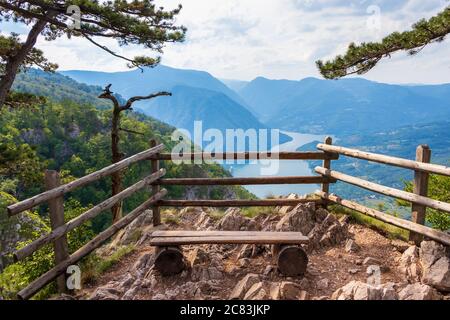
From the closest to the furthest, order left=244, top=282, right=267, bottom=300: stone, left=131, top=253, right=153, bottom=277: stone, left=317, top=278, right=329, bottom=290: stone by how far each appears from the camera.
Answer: left=244, top=282, right=267, bottom=300: stone, left=317, top=278, right=329, bottom=290: stone, left=131, top=253, right=153, bottom=277: stone

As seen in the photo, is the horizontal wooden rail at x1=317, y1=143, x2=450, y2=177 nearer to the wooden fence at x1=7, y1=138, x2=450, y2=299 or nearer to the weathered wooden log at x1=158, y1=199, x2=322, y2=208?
the wooden fence at x1=7, y1=138, x2=450, y2=299

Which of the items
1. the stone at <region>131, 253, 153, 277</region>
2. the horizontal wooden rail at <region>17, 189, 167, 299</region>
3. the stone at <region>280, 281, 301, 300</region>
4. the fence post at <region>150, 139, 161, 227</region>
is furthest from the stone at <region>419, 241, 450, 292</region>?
the fence post at <region>150, 139, 161, 227</region>

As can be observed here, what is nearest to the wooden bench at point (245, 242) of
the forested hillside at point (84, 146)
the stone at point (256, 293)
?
the stone at point (256, 293)

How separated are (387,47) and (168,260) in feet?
23.0

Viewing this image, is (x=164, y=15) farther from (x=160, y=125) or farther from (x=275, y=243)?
(x=160, y=125)

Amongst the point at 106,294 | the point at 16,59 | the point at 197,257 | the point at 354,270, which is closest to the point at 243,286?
the point at 197,257

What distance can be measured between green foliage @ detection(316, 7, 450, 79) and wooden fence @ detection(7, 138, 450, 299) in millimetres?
2807

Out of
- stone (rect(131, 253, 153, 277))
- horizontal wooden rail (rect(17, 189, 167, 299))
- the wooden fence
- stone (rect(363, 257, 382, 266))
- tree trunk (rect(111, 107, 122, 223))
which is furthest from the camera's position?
tree trunk (rect(111, 107, 122, 223))

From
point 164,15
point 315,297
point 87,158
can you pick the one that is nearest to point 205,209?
point 315,297

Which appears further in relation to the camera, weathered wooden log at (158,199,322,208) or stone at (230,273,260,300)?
weathered wooden log at (158,199,322,208)

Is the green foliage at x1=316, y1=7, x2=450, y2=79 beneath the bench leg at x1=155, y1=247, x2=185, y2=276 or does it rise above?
above

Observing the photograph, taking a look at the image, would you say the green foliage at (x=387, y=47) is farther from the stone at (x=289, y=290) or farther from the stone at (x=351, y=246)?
the stone at (x=289, y=290)

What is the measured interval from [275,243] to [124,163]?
287cm

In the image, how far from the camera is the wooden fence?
14.4 ft
